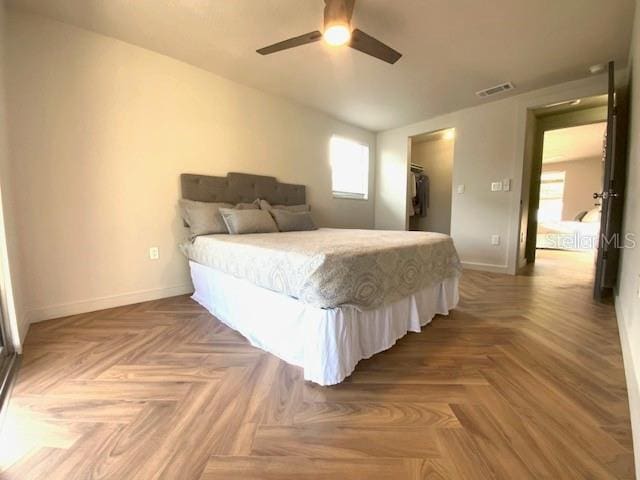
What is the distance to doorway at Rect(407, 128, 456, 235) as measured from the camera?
17.2 feet

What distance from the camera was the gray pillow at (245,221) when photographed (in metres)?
2.49

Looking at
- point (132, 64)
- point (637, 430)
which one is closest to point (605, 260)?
point (637, 430)

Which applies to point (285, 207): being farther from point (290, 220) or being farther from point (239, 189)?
point (239, 189)

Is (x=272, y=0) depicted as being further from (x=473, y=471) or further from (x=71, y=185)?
(x=473, y=471)

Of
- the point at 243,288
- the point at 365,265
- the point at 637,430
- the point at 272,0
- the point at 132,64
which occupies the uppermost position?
the point at 272,0

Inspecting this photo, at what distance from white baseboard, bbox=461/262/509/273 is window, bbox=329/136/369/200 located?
1990 mm

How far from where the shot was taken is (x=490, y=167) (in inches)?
143

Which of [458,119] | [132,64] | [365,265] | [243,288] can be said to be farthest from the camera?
[458,119]

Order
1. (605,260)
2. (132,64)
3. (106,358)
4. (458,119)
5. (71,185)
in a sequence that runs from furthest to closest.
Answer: (458,119)
(605,260)
(132,64)
(71,185)
(106,358)

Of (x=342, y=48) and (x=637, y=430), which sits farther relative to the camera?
(x=342, y=48)

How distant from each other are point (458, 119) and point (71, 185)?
4507 millimetres

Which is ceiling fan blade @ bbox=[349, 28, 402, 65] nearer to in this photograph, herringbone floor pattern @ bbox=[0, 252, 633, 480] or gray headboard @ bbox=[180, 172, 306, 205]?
gray headboard @ bbox=[180, 172, 306, 205]

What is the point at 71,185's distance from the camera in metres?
2.11

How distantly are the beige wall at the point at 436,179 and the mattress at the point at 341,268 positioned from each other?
3617 millimetres
